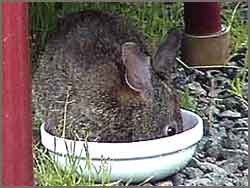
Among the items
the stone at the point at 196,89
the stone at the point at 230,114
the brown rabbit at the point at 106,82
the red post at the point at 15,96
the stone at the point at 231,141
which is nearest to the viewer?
the red post at the point at 15,96

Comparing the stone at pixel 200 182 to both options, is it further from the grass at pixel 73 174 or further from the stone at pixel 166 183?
the grass at pixel 73 174

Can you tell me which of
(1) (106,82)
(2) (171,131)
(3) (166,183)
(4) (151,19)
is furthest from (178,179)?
(4) (151,19)

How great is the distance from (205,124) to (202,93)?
0.96ft

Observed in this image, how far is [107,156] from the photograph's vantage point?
6.79ft

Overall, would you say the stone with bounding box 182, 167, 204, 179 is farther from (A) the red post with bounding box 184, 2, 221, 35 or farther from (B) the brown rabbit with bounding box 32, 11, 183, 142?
(A) the red post with bounding box 184, 2, 221, 35

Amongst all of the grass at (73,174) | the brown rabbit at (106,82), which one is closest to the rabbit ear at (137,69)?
the brown rabbit at (106,82)

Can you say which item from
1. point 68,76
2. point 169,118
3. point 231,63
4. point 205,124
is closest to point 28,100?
point 169,118

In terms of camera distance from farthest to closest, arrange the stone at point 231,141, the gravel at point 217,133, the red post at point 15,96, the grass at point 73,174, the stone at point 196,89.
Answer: the stone at point 196,89, the stone at point 231,141, the gravel at point 217,133, the grass at point 73,174, the red post at point 15,96

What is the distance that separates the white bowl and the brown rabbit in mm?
78

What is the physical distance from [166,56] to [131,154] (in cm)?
34

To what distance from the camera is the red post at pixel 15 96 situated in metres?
1.68

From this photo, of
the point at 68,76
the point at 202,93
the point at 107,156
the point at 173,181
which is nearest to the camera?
the point at 107,156

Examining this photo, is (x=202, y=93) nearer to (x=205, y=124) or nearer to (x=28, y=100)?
(x=205, y=124)

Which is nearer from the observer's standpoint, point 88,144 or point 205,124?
Result: point 88,144
